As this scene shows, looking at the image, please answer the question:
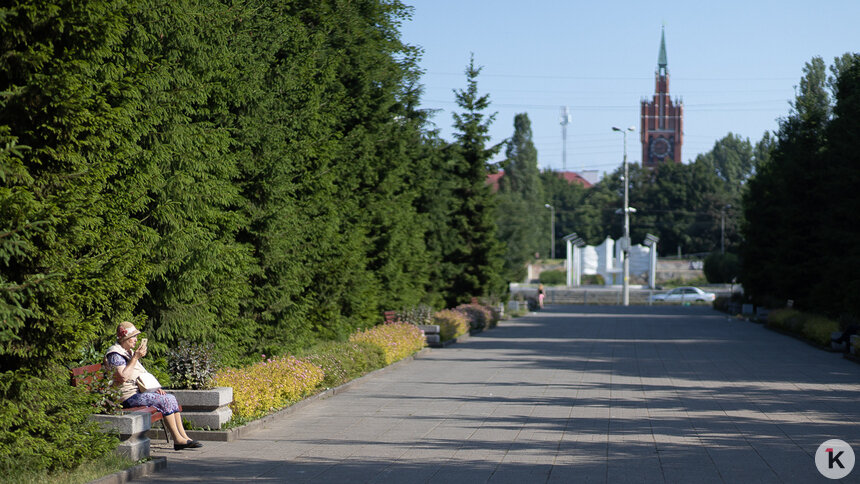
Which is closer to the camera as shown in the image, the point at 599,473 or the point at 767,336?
the point at 599,473

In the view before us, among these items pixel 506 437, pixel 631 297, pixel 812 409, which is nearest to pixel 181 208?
pixel 506 437

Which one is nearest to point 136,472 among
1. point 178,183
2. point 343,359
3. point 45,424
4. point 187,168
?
point 45,424

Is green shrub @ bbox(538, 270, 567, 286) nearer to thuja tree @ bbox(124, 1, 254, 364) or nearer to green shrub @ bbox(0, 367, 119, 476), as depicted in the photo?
thuja tree @ bbox(124, 1, 254, 364)

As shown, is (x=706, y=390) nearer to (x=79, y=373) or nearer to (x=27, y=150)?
(x=79, y=373)

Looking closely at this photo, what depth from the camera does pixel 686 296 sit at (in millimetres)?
70875

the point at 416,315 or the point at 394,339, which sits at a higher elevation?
the point at 416,315

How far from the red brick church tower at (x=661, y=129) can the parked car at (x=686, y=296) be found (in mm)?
101822

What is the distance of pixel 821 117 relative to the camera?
36375 mm

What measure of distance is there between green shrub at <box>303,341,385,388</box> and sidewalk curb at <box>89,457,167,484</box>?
20.9 ft

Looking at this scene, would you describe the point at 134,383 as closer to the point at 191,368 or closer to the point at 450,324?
the point at 191,368

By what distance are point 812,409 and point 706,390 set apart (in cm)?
274

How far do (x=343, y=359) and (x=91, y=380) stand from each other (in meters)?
7.99

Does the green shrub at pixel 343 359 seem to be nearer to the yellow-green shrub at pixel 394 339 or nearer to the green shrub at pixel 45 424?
the yellow-green shrub at pixel 394 339

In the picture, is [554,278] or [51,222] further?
[554,278]
